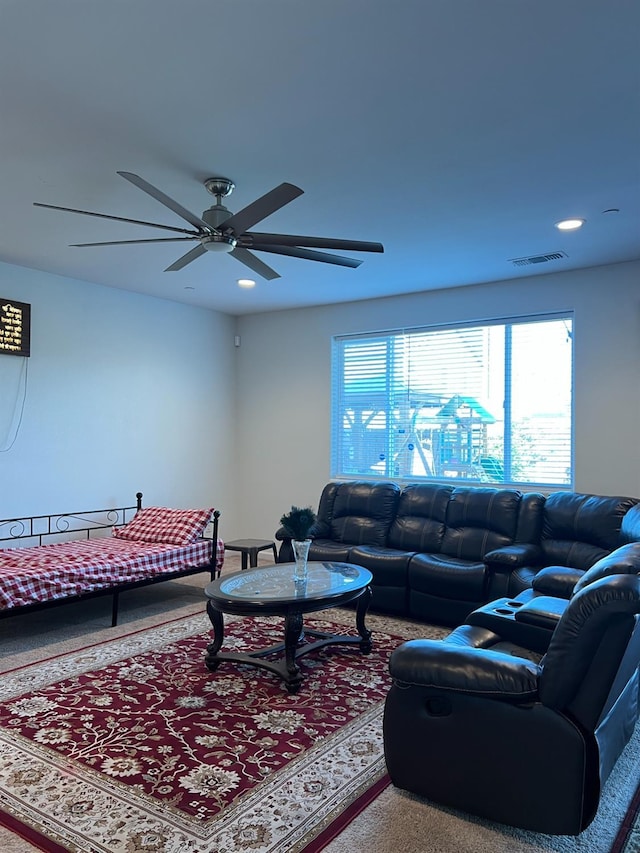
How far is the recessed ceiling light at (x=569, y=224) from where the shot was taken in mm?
3945

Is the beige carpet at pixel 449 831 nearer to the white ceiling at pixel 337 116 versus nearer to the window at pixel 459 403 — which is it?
the white ceiling at pixel 337 116

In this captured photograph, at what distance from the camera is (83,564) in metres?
4.29

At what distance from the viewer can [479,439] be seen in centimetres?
568

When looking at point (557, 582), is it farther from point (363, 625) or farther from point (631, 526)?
point (363, 625)

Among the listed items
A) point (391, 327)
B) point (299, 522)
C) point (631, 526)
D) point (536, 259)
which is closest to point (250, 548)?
point (299, 522)

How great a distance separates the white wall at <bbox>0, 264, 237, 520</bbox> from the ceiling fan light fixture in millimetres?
2733

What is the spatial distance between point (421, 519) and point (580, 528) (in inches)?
50.8

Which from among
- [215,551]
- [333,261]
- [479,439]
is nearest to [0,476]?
[215,551]

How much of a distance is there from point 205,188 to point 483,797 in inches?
126

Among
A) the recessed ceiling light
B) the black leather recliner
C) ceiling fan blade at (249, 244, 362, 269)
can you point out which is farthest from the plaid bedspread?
the recessed ceiling light

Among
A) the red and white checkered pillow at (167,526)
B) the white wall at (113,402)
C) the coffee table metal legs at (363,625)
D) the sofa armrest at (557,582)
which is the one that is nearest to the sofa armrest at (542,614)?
the sofa armrest at (557,582)

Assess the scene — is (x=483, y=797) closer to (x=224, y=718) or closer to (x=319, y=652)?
(x=224, y=718)

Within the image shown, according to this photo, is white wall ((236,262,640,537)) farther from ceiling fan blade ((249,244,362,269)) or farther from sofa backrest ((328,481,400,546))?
ceiling fan blade ((249,244,362,269))

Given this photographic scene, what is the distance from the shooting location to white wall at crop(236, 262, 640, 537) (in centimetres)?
489
